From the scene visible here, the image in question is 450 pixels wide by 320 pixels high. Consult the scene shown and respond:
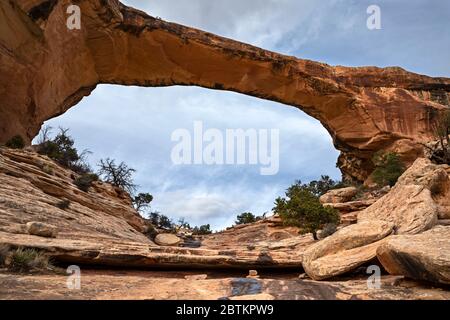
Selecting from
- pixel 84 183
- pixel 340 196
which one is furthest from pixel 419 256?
pixel 340 196

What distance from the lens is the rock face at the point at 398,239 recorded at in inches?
194

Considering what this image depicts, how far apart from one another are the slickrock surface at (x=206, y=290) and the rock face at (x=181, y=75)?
12.7 metres

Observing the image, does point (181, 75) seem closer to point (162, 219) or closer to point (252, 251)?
point (162, 219)

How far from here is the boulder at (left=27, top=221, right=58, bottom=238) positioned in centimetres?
691

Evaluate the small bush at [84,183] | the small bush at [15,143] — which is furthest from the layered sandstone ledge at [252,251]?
the small bush at [15,143]

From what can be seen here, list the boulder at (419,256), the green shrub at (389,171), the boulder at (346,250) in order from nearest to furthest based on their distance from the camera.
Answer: the boulder at (419,256)
the boulder at (346,250)
the green shrub at (389,171)

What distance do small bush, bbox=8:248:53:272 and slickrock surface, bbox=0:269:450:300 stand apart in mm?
345

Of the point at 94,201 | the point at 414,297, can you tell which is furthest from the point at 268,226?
the point at 414,297

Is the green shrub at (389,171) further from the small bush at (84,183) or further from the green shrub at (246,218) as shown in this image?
the small bush at (84,183)

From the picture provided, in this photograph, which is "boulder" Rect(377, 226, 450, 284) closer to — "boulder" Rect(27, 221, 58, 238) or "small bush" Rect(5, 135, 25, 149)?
"boulder" Rect(27, 221, 58, 238)

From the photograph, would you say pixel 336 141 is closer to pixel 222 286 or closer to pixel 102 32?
pixel 102 32

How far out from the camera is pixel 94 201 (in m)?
12.8

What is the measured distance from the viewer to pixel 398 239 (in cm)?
558

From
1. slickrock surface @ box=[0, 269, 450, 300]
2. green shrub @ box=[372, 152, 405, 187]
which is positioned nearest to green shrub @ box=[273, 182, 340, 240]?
slickrock surface @ box=[0, 269, 450, 300]
